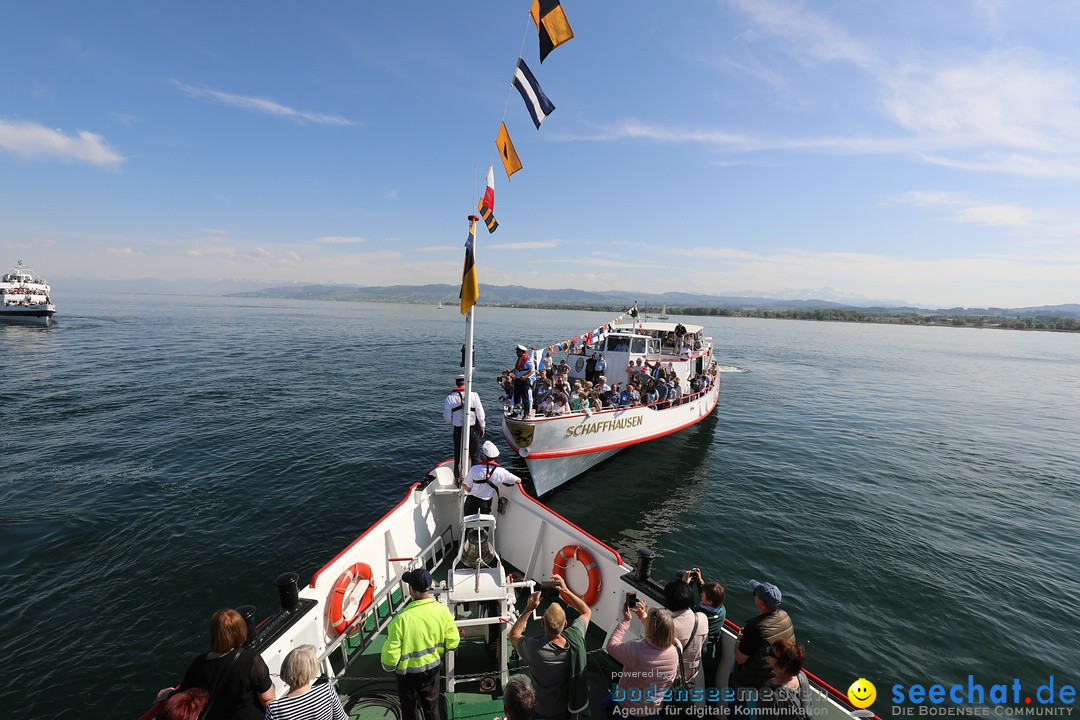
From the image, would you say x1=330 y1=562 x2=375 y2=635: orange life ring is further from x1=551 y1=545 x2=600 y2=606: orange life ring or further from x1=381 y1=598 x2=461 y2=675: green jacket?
x1=551 y1=545 x2=600 y2=606: orange life ring

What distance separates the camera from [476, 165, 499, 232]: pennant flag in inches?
324

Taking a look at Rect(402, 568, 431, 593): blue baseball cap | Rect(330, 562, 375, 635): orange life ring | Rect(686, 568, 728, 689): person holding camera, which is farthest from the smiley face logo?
Rect(330, 562, 375, 635): orange life ring

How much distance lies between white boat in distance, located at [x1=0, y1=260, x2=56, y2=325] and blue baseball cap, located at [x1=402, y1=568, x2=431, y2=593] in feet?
263

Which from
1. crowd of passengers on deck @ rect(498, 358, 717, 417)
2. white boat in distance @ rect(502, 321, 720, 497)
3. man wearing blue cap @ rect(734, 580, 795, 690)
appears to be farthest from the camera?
crowd of passengers on deck @ rect(498, 358, 717, 417)

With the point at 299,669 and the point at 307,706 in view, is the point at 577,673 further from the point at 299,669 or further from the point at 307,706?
the point at 299,669

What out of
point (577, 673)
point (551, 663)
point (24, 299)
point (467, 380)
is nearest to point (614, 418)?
point (467, 380)

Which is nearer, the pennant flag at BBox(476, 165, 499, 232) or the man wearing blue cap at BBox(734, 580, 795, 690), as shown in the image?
the man wearing blue cap at BBox(734, 580, 795, 690)

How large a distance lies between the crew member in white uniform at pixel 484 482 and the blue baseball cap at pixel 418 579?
11.5ft

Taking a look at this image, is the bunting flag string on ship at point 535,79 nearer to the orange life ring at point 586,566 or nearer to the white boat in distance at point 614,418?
the orange life ring at point 586,566

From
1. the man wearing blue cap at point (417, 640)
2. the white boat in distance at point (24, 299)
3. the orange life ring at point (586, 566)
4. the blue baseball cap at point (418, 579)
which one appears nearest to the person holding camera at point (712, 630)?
the orange life ring at point (586, 566)

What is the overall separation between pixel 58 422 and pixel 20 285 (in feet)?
213

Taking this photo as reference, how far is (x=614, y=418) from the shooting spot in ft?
47.7

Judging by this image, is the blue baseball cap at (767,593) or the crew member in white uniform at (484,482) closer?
the blue baseball cap at (767,593)

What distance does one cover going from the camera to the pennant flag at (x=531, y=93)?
24.6 ft
